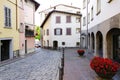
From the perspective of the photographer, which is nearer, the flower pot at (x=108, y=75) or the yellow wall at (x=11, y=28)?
the flower pot at (x=108, y=75)

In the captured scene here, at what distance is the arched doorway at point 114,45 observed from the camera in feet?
46.8

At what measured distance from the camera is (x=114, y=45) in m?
14.6

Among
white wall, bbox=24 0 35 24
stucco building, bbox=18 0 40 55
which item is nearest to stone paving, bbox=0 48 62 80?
stucco building, bbox=18 0 40 55

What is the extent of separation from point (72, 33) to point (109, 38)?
31.5 m

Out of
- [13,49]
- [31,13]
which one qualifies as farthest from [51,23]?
[13,49]

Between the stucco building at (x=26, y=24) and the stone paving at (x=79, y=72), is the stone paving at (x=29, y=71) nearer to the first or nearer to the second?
the stone paving at (x=79, y=72)

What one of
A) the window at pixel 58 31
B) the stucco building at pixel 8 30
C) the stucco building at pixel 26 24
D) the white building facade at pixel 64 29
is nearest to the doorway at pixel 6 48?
the stucco building at pixel 8 30

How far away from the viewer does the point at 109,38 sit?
46.4 feet

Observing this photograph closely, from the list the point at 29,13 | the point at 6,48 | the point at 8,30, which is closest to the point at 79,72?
the point at 8,30

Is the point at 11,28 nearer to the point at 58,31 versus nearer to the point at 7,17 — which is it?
the point at 7,17

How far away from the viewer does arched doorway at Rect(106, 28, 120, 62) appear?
561 inches

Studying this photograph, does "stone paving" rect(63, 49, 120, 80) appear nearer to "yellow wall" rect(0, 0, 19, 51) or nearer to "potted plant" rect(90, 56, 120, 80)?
"potted plant" rect(90, 56, 120, 80)

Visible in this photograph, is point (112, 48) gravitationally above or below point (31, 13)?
below

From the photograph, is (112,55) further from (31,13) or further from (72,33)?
(72,33)
